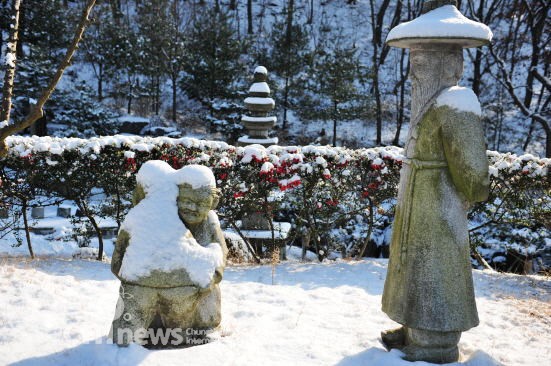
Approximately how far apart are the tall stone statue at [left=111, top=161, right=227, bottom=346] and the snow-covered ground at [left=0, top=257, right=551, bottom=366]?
189 millimetres

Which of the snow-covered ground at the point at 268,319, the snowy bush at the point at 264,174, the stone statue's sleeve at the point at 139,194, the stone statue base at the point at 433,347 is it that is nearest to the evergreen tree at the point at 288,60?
the snowy bush at the point at 264,174

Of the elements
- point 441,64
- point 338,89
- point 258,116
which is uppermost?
point 338,89

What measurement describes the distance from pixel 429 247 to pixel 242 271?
11.0ft

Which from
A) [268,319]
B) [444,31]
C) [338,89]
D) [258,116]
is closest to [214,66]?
[338,89]

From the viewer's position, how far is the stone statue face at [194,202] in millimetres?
3088

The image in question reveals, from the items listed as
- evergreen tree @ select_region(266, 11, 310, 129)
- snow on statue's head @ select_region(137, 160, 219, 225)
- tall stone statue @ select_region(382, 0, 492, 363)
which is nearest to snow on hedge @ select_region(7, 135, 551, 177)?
snow on statue's head @ select_region(137, 160, 219, 225)

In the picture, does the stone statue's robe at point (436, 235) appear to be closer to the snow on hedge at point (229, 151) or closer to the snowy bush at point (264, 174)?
the snow on hedge at point (229, 151)

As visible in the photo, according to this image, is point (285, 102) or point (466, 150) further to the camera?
point (285, 102)

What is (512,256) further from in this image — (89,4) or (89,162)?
(89,4)

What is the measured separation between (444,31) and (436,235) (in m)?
1.28

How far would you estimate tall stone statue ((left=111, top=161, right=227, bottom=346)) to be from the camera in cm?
293

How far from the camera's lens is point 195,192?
3.08 metres

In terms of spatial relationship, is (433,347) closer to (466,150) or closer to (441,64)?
(466,150)

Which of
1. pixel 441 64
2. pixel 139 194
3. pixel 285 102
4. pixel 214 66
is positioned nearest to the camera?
pixel 441 64
